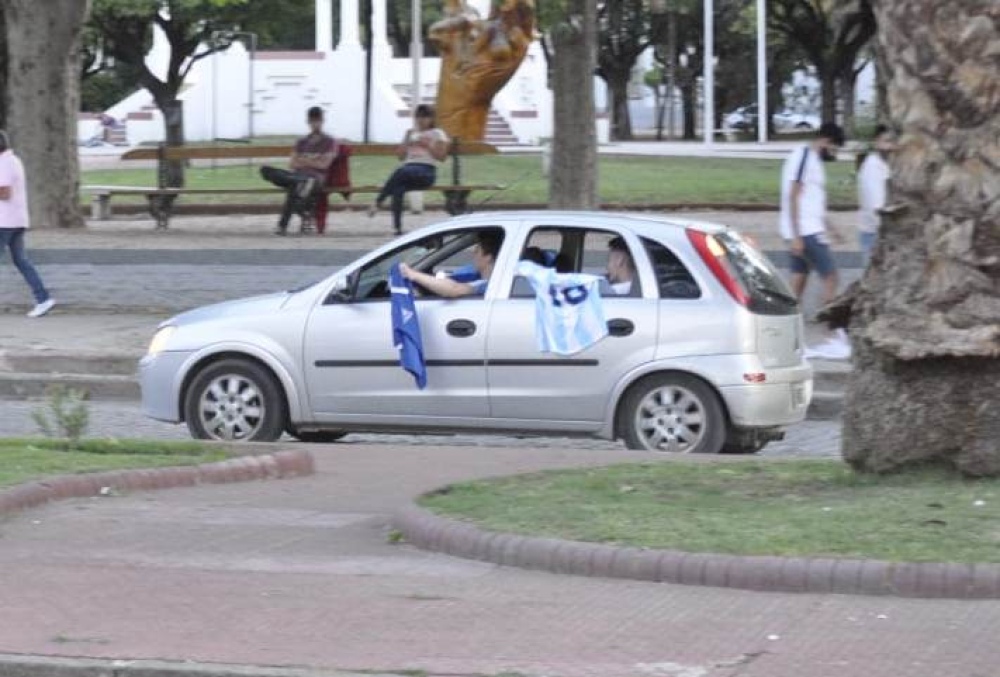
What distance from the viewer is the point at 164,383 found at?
12.5 m

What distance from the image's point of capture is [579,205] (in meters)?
22.0

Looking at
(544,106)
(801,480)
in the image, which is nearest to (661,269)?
(801,480)

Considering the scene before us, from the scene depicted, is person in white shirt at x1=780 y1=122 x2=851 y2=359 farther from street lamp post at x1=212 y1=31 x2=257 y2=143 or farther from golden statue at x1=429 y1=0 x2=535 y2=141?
street lamp post at x1=212 y1=31 x2=257 y2=143

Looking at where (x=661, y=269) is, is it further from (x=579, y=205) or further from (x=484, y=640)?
(x=579, y=205)

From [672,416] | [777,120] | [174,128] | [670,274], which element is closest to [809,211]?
[670,274]

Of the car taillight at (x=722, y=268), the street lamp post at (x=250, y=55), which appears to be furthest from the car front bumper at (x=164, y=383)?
the street lamp post at (x=250, y=55)

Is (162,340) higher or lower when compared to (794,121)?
lower

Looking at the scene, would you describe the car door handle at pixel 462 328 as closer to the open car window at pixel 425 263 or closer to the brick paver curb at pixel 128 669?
the open car window at pixel 425 263

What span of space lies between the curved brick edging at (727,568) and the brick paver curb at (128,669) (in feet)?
5.58

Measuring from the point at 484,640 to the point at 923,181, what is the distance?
10.4ft

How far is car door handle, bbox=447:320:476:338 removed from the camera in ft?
39.0

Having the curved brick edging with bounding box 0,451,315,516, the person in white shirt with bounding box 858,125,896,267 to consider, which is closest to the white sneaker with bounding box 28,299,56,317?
the person in white shirt with bounding box 858,125,896,267

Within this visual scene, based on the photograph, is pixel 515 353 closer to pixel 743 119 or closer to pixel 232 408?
pixel 232 408

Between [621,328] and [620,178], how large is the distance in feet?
79.8
